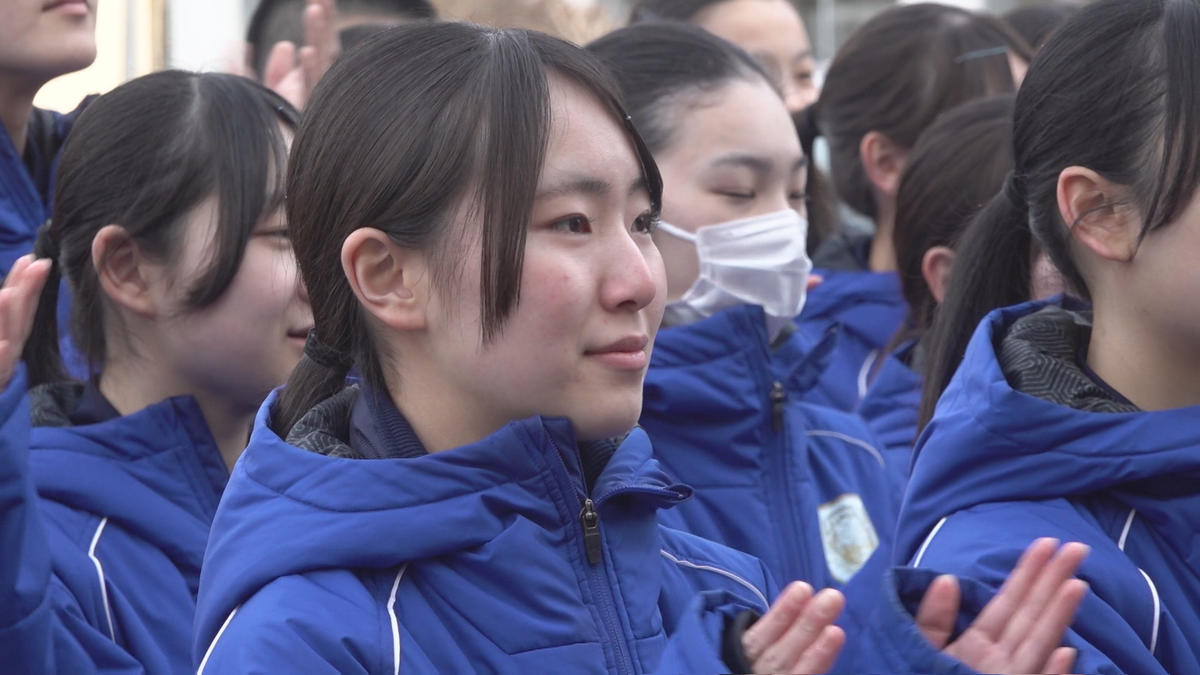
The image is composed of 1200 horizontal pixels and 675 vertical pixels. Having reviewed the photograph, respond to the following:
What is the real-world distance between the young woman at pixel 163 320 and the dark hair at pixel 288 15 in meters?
2.06

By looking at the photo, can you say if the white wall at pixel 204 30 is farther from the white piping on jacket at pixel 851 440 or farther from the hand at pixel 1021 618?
the hand at pixel 1021 618

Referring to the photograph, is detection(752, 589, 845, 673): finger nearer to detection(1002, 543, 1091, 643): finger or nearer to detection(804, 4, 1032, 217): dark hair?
detection(1002, 543, 1091, 643): finger

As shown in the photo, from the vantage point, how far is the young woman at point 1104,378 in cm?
212

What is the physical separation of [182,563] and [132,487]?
0.17m

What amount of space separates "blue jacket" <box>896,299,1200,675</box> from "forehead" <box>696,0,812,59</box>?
3.29 metres

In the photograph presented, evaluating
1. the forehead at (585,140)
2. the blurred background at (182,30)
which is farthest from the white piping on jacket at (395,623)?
the blurred background at (182,30)

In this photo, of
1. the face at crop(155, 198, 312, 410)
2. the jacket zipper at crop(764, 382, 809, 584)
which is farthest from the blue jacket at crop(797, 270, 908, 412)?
the face at crop(155, 198, 312, 410)

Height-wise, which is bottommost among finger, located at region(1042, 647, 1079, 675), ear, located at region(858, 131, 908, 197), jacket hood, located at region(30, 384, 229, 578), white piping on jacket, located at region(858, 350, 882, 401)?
white piping on jacket, located at region(858, 350, 882, 401)

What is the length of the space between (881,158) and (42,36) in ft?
8.26

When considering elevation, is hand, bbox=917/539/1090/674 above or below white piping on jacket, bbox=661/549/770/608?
above

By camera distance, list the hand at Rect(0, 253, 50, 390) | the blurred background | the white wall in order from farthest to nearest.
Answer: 1. the white wall
2. the blurred background
3. the hand at Rect(0, 253, 50, 390)

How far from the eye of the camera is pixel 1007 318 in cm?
257

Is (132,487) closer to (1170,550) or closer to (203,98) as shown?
(203,98)

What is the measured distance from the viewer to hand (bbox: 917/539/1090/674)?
1.70 m
